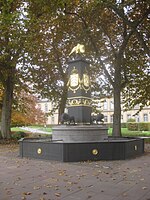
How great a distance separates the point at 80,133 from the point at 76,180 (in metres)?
6.26

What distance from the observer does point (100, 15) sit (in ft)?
82.0

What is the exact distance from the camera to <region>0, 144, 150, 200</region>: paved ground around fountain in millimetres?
7441

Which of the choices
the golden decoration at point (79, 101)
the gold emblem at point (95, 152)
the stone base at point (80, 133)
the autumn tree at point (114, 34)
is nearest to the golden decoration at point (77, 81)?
the golden decoration at point (79, 101)

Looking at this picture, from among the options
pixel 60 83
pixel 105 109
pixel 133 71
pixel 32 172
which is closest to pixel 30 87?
pixel 60 83

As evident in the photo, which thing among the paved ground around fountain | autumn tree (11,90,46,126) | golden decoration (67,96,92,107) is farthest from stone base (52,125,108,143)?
autumn tree (11,90,46,126)

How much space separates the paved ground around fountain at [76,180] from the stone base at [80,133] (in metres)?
2.51

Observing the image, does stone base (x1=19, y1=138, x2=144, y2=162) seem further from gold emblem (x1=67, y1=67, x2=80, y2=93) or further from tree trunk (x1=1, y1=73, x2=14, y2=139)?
tree trunk (x1=1, y1=73, x2=14, y2=139)

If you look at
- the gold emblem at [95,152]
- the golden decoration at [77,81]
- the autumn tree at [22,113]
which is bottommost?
the gold emblem at [95,152]

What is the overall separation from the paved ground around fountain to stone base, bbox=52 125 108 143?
8.23 feet

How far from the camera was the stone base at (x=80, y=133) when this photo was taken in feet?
50.6

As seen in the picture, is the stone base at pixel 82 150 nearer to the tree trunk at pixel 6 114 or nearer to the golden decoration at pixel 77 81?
the golden decoration at pixel 77 81

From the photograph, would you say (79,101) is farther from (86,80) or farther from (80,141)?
(80,141)

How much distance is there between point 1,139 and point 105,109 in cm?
7236

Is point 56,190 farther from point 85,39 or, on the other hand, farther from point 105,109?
point 105,109
